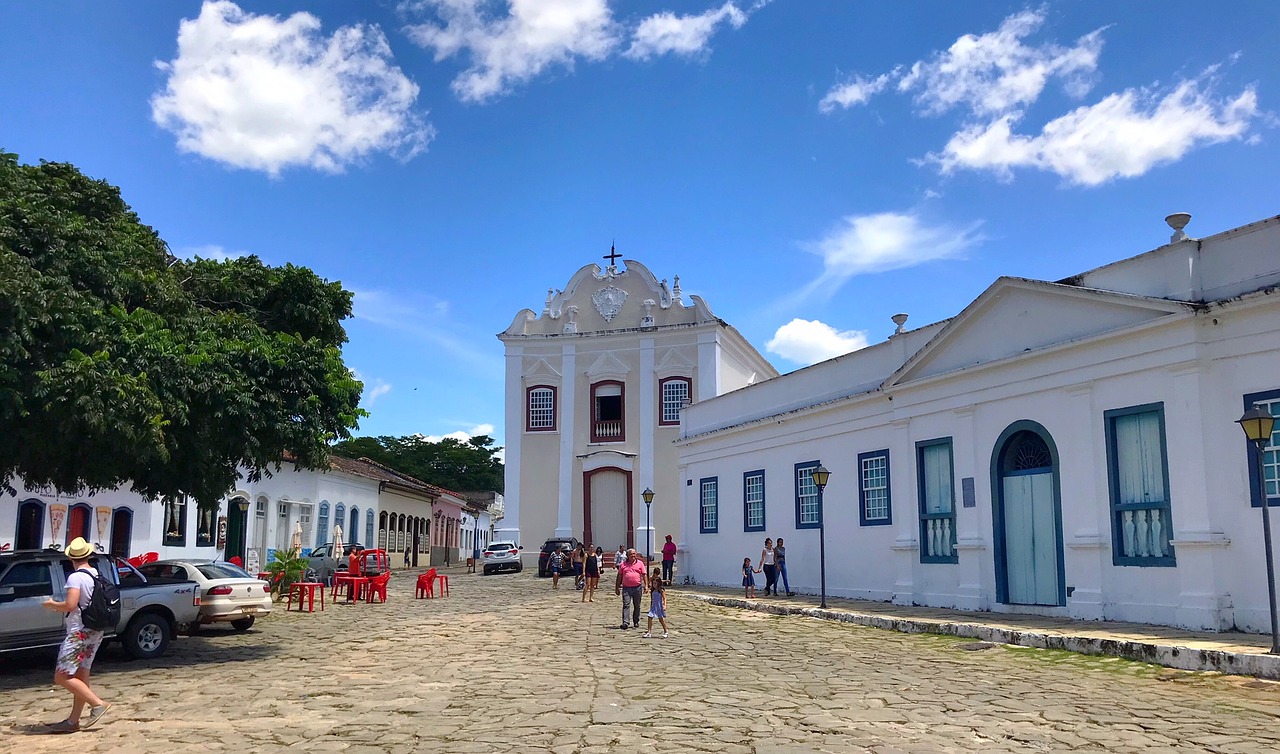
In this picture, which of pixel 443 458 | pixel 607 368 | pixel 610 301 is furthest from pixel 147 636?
pixel 443 458

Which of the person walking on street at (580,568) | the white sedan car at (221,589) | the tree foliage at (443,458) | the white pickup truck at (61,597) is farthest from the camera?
the tree foliage at (443,458)

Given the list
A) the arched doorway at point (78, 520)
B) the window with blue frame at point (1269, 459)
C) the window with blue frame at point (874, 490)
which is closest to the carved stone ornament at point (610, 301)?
the window with blue frame at point (874, 490)

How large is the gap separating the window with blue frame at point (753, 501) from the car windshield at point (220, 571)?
12170 millimetres

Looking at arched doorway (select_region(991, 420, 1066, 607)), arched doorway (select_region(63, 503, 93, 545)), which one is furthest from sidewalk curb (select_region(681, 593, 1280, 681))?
arched doorway (select_region(63, 503, 93, 545))

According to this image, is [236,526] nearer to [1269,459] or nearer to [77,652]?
[77,652]

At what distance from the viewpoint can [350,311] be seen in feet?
53.4

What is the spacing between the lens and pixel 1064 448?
15.2m

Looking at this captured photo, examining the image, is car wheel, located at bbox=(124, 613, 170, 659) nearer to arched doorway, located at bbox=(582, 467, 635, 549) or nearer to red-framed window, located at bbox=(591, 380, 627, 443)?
arched doorway, located at bbox=(582, 467, 635, 549)

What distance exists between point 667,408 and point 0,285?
27704 mm

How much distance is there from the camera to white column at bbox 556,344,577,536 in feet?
120

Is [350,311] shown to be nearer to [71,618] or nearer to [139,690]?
[139,690]

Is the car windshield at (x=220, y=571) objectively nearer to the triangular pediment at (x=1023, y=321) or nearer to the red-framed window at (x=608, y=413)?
the triangular pediment at (x=1023, y=321)

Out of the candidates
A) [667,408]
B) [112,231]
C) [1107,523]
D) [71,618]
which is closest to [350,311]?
[112,231]

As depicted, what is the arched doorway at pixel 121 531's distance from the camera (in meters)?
23.0
